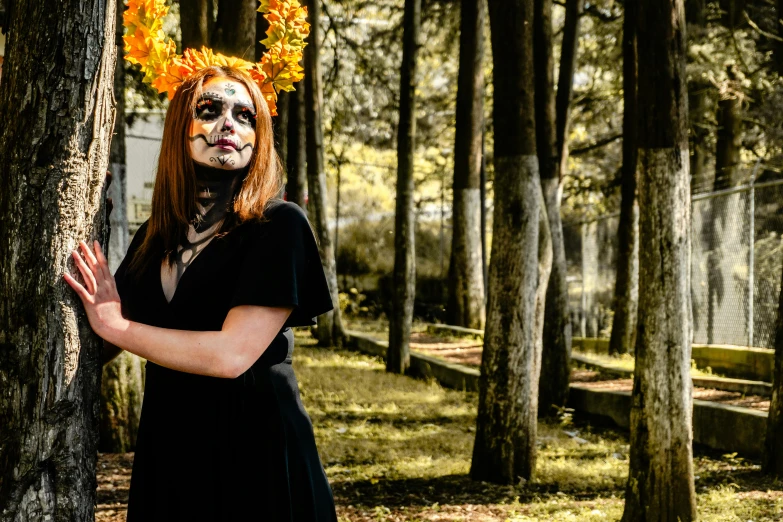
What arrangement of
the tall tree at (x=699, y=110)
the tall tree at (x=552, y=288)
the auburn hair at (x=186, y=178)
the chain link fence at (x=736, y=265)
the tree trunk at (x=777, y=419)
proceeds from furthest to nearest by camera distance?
the tall tree at (x=699, y=110) < the chain link fence at (x=736, y=265) < the tall tree at (x=552, y=288) < the tree trunk at (x=777, y=419) < the auburn hair at (x=186, y=178)

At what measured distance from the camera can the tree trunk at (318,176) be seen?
15.3m

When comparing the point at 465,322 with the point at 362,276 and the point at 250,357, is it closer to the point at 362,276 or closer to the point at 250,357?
the point at 362,276

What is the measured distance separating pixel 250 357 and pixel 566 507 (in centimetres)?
489

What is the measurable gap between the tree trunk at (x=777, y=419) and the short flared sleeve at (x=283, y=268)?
5.71 m

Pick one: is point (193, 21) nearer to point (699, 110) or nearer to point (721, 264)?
point (721, 264)

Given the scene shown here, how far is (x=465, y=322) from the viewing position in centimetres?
1769

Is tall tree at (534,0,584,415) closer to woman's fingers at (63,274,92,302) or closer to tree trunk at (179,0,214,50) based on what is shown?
tree trunk at (179,0,214,50)

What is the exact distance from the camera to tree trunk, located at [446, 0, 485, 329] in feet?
55.1

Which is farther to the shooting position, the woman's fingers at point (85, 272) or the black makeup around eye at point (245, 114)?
the black makeup around eye at point (245, 114)

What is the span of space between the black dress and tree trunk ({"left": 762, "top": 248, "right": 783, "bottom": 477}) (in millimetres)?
5807

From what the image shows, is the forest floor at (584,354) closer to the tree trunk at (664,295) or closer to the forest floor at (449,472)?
the forest floor at (449,472)

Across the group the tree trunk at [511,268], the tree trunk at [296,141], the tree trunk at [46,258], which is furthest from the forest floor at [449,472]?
the tree trunk at [296,141]

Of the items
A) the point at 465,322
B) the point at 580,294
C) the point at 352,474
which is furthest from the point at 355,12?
the point at 352,474

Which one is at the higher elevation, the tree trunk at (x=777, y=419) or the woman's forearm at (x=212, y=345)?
the woman's forearm at (x=212, y=345)
